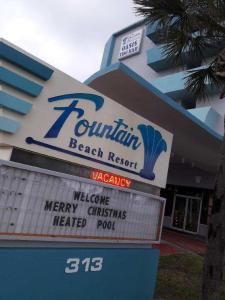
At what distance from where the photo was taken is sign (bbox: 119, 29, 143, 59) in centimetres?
3562

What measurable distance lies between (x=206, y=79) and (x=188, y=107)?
21080 millimetres

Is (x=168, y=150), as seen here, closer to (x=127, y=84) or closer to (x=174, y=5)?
(x=127, y=84)

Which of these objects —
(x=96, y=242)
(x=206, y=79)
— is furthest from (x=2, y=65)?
(x=206, y=79)

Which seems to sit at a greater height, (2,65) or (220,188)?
(2,65)

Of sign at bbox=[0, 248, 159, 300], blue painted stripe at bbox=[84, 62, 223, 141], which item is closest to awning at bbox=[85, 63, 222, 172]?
blue painted stripe at bbox=[84, 62, 223, 141]

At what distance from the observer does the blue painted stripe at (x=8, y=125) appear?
200 inches

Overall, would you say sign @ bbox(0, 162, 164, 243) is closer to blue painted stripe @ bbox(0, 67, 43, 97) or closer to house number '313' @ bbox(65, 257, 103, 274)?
house number '313' @ bbox(65, 257, 103, 274)

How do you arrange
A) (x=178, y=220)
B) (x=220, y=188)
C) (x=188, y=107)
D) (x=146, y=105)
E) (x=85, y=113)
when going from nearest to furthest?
(x=85, y=113)
(x=220, y=188)
(x=146, y=105)
(x=178, y=220)
(x=188, y=107)

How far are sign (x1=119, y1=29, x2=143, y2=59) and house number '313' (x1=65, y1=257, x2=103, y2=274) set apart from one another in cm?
3154

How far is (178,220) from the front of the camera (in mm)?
25766

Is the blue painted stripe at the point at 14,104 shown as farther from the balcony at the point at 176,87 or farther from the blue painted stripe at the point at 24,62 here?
the balcony at the point at 176,87

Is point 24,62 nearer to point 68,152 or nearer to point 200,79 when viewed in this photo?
point 68,152

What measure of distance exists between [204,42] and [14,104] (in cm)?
685

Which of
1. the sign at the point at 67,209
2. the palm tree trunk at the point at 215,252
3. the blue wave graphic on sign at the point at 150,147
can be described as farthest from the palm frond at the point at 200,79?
the sign at the point at 67,209
